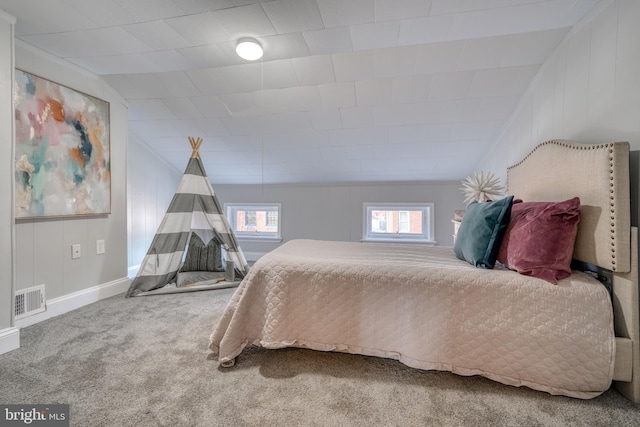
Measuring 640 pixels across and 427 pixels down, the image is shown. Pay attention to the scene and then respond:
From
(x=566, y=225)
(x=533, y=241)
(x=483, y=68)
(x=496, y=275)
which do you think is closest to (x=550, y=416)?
(x=496, y=275)

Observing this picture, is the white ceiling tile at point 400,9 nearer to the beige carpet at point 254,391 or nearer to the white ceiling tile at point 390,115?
the white ceiling tile at point 390,115

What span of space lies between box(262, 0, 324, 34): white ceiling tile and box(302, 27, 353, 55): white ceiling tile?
0.06 m

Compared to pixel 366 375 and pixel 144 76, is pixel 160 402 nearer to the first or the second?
pixel 366 375

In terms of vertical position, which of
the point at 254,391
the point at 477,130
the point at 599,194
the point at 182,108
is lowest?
the point at 254,391

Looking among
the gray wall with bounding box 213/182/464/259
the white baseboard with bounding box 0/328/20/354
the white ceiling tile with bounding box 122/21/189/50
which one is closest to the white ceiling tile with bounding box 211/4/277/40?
the white ceiling tile with bounding box 122/21/189/50

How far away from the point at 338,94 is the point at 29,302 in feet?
9.64

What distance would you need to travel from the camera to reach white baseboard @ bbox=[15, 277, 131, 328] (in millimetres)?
1884

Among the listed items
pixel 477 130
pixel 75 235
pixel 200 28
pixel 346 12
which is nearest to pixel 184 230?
pixel 75 235

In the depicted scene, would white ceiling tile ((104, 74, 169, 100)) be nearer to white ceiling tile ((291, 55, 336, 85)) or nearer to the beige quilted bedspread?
white ceiling tile ((291, 55, 336, 85))

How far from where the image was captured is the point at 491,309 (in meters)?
1.23

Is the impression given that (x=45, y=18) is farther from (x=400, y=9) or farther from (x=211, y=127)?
(x=400, y=9)

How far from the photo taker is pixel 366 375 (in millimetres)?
1345

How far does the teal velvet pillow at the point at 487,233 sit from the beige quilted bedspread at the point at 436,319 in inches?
5.1

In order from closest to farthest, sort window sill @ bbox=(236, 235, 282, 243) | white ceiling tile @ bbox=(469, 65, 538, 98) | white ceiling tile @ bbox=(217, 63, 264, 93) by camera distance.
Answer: white ceiling tile @ bbox=(469, 65, 538, 98)
white ceiling tile @ bbox=(217, 63, 264, 93)
window sill @ bbox=(236, 235, 282, 243)
